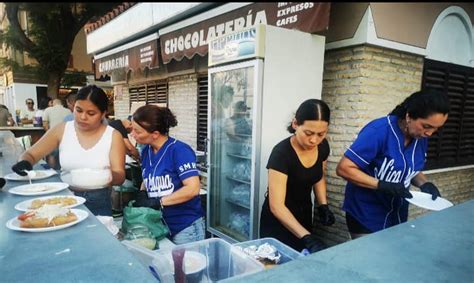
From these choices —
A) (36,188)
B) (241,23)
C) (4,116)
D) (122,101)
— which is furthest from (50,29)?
(4,116)

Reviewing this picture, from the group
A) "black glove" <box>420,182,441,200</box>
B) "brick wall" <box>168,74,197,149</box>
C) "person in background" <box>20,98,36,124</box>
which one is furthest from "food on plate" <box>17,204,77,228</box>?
"person in background" <box>20,98,36,124</box>

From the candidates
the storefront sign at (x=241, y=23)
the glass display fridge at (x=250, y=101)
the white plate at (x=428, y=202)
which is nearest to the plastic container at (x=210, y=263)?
the white plate at (x=428, y=202)

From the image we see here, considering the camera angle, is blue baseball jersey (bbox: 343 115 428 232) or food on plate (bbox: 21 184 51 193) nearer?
food on plate (bbox: 21 184 51 193)

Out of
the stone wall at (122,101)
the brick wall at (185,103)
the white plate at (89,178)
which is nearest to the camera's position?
the white plate at (89,178)

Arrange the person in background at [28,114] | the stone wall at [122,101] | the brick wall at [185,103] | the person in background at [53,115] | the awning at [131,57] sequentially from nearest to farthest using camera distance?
1. the awning at [131,57]
2. the brick wall at [185,103]
3. the person in background at [53,115]
4. the stone wall at [122,101]
5. the person in background at [28,114]

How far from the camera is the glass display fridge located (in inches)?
113

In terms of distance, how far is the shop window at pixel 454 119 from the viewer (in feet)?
12.7

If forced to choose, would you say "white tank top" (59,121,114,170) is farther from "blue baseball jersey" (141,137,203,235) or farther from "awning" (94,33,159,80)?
"awning" (94,33,159,80)

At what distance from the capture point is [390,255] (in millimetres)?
868

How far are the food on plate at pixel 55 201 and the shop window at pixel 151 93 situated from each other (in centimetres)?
469

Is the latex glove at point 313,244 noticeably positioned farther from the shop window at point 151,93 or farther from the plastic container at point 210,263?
the shop window at point 151,93

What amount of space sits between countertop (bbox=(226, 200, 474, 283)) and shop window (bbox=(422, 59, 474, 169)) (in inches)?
128

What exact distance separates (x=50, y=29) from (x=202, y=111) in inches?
184

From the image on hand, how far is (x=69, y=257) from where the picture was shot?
0.92 metres
